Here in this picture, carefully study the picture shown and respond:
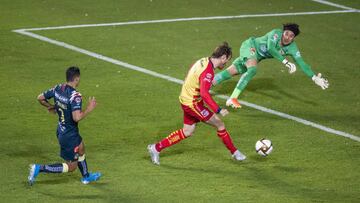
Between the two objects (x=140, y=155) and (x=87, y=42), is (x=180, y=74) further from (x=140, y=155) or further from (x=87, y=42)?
(x=140, y=155)

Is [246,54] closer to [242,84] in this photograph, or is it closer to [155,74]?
[242,84]

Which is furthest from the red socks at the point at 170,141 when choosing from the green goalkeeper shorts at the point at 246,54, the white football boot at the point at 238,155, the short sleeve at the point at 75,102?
the green goalkeeper shorts at the point at 246,54

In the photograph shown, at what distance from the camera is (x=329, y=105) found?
68.8 ft

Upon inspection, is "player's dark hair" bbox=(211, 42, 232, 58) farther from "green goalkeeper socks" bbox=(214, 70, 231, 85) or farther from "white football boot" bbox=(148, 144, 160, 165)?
"green goalkeeper socks" bbox=(214, 70, 231, 85)

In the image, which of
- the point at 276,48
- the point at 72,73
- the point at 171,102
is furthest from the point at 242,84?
the point at 72,73

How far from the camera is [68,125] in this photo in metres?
15.2

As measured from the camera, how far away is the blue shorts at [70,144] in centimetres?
1517

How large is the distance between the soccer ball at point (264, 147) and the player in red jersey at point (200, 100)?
32 cm

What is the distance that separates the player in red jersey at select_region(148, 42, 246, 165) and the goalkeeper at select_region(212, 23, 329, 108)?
352 cm

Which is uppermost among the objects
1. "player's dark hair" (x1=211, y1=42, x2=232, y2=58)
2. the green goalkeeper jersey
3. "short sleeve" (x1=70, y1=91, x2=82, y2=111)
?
the green goalkeeper jersey

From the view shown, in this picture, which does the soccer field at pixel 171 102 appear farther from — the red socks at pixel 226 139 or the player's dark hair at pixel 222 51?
the player's dark hair at pixel 222 51

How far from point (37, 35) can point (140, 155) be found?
9597mm

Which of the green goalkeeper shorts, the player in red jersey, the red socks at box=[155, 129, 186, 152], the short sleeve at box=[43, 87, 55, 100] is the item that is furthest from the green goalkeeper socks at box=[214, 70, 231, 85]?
the short sleeve at box=[43, 87, 55, 100]

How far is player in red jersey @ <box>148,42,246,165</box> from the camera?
1614cm
